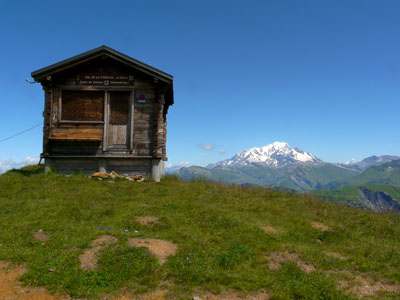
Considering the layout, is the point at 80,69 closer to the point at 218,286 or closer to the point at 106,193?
the point at 106,193

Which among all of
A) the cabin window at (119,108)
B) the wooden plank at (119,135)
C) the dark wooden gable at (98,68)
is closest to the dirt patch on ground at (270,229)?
the wooden plank at (119,135)

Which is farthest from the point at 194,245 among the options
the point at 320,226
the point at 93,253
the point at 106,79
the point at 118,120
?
the point at 106,79

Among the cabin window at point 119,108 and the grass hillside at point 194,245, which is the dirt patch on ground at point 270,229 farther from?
the cabin window at point 119,108

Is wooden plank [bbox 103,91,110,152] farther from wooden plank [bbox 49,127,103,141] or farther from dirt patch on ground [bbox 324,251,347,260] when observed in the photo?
dirt patch on ground [bbox 324,251,347,260]

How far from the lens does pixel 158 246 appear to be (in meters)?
8.20

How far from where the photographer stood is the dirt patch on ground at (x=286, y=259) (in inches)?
295

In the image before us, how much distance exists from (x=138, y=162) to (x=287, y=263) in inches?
498

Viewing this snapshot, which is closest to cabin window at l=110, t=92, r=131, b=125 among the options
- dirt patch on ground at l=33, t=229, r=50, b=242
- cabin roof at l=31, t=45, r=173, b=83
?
cabin roof at l=31, t=45, r=173, b=83

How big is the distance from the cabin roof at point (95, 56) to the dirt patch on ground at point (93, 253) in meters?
12.0

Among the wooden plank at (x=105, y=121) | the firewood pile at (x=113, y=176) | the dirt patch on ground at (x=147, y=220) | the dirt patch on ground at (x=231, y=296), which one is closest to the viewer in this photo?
the dirt patch on ground at (x=231, y=296)

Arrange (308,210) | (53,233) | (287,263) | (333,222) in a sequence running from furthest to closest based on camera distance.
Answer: (308,210)
(333,222)
(53,233)
(287,263)

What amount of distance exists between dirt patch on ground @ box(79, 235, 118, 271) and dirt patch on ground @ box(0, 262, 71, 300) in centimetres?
103

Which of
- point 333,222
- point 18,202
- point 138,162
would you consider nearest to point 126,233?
point 18,202

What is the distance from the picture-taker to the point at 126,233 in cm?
891
